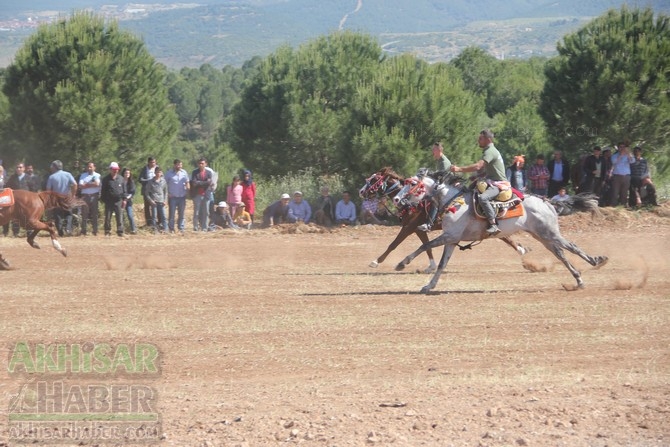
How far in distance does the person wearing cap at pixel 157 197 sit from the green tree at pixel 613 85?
→ 11967 mm

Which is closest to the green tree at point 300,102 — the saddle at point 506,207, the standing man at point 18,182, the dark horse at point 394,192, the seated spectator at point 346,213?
the seated spectator at point 346,213

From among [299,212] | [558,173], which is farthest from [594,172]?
[299,212]

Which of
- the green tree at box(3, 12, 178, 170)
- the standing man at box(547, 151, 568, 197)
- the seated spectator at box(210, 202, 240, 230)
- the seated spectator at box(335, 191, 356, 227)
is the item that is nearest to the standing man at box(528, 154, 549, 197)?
the standing man at box(547, 151, 568, 197)

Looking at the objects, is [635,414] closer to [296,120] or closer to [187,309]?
[187,309]

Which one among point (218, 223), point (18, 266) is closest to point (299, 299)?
point (18, 266)

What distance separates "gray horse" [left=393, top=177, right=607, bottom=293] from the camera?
15617mm

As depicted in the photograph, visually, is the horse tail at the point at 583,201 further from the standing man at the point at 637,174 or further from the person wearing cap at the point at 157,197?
the person wearing cap at the point at 157,197

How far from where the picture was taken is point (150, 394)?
32.7 ft

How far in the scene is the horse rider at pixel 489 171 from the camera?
15477 mm

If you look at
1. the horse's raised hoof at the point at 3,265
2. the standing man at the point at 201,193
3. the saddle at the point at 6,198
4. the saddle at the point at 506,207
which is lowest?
the standing man at the point at 201,193

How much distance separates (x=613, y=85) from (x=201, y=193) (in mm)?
12057

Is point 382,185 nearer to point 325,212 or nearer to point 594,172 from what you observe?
point 325,212

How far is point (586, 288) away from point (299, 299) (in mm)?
4497

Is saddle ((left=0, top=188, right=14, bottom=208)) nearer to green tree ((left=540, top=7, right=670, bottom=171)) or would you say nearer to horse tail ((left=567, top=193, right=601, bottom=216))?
horse tail ((left=567, top=193, right=601, bottom=216))
